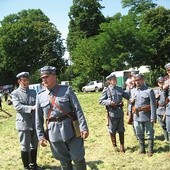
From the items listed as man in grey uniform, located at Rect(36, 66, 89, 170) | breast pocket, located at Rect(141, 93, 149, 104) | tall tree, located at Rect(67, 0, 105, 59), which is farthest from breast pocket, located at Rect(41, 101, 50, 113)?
tall tree, located at Rect(67, 0, 105, 59)

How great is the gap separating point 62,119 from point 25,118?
6.72 feet

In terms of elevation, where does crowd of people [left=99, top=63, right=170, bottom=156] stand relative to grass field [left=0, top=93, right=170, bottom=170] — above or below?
above

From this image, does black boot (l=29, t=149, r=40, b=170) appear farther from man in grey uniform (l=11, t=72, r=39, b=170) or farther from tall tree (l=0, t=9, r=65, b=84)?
tall tree (l=0, t=9, r=65, b=84)

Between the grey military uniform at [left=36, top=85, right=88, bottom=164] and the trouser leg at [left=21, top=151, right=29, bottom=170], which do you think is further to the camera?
the trouser leg at [left=21, top=151, right=29, bottom=170]

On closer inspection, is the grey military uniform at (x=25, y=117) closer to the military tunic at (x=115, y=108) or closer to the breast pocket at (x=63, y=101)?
the breast pocket at (x=63, y=101)

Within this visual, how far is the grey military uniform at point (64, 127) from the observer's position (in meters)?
6.03

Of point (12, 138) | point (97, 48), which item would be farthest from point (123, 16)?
point (12, 138)

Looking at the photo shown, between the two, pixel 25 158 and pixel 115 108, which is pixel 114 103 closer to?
pixel 115 108

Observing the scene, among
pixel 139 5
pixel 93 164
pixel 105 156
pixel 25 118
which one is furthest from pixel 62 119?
pixel 139 5

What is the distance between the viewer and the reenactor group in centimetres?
609

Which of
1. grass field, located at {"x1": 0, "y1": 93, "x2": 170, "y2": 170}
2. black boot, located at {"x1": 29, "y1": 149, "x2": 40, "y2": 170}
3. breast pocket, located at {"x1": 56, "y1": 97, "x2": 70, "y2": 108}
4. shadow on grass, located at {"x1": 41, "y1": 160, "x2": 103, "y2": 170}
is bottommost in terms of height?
shadow on grass, located at {"x1": 41, "y1": 160, "x2": 103, "y2": 170}

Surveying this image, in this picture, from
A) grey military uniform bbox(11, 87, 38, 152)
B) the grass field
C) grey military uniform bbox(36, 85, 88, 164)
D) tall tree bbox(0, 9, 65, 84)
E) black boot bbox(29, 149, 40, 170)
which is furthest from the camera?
tall tree bbox(0, 9, 65, 84)

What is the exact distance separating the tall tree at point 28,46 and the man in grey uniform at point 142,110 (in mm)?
55193

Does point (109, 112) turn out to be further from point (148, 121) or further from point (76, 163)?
point (76, 163)
